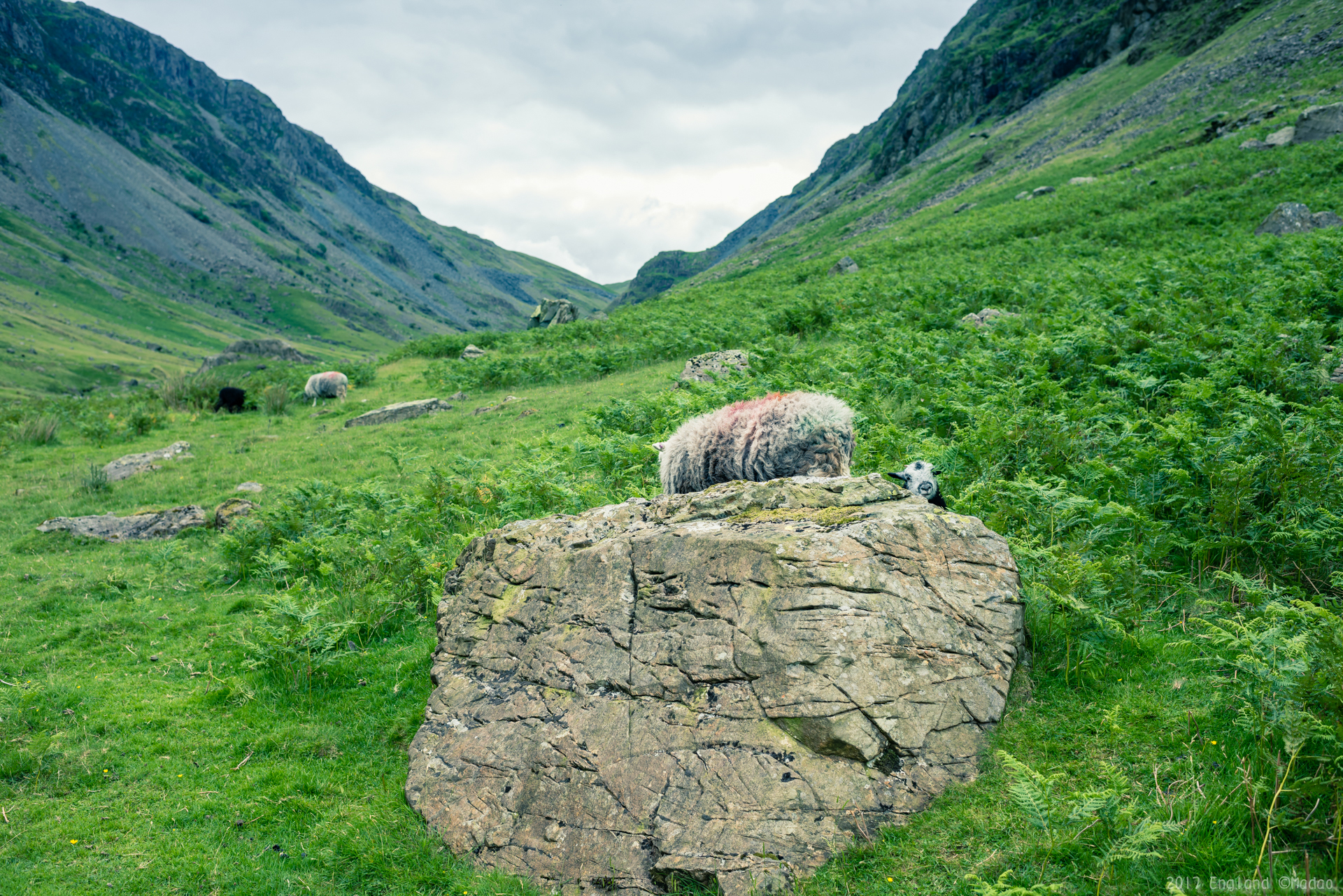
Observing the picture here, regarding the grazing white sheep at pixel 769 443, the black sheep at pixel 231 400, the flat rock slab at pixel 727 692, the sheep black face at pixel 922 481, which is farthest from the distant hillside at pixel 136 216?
the sheep black face at pixel 922 481

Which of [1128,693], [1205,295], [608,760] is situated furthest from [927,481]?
[1205,295]

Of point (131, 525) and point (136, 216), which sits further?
point (136, 216)

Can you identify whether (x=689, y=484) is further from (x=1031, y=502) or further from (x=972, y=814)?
(x=972, y=814)

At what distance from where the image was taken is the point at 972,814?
4.26 meters

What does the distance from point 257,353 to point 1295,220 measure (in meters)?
53.5

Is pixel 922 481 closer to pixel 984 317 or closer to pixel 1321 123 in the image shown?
pixel 984 317

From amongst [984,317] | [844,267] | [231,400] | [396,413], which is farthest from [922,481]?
[231,400]

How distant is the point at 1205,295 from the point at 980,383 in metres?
5.70

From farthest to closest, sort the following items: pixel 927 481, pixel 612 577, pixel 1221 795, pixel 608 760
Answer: pixel 927 481 < pixel 612 577 < pixel 608 760 < pixel 1221 795

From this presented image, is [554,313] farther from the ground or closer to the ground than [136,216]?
closer to the ground

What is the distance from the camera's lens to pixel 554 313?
51.9 meters

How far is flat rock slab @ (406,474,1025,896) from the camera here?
4461 millimetres

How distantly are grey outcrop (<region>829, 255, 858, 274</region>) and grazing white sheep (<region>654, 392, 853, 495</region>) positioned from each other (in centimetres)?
2683

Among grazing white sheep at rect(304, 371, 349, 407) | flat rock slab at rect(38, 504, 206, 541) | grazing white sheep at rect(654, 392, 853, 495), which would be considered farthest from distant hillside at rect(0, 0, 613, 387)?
grazing white sheep at rect(654, 392, 853, 495)
